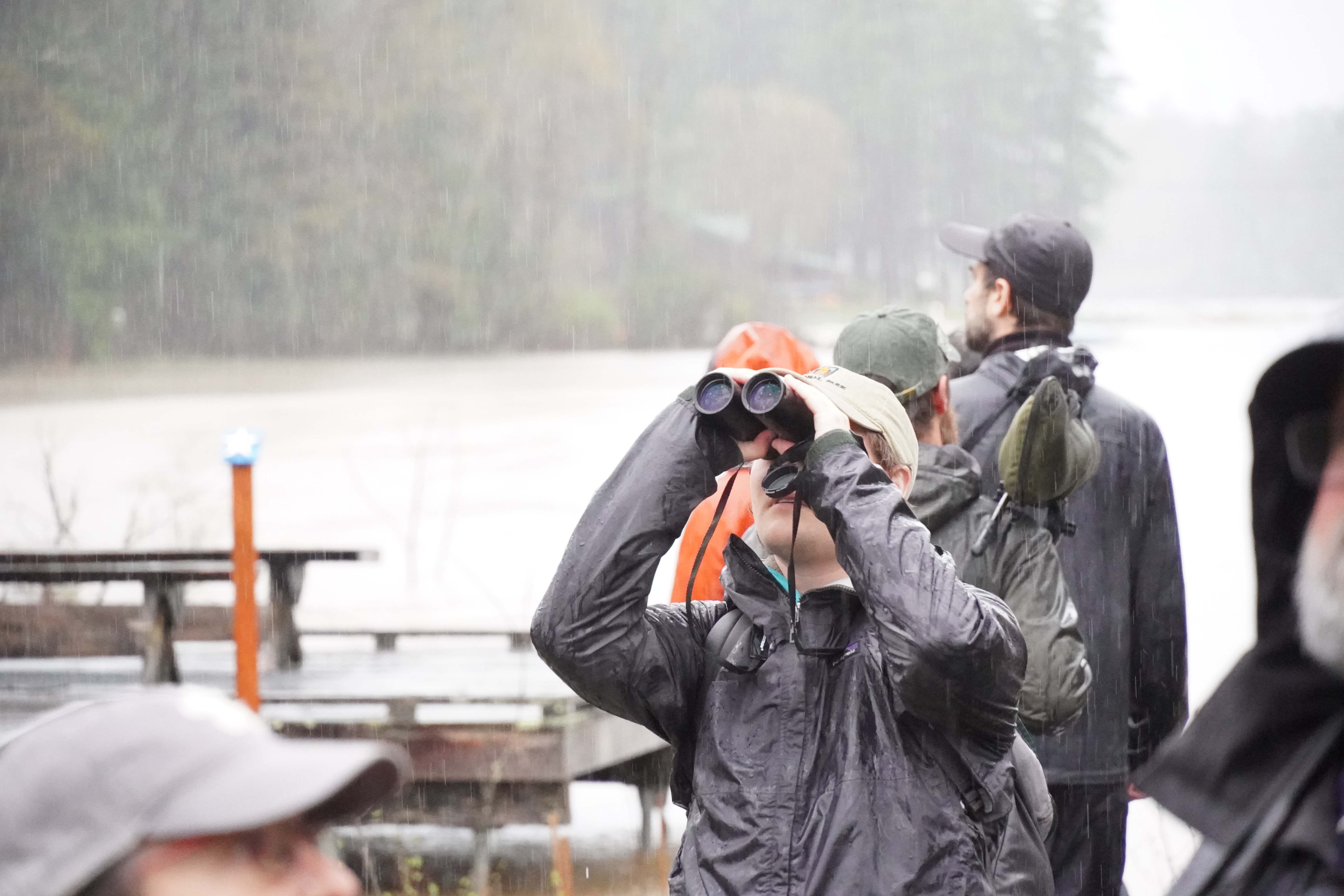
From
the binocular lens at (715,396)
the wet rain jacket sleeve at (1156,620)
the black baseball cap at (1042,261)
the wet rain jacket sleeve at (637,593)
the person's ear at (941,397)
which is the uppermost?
the black baseball cap at (1042,261)

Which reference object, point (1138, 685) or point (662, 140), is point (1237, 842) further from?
point (662, 140)

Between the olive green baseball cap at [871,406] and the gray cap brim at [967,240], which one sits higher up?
the gray cap brim at [967,240]

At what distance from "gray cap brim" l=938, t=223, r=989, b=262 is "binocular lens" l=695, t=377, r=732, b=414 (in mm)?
1587

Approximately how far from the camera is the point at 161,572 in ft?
20.6

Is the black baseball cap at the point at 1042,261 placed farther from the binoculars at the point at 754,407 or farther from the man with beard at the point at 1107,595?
the binoculars at the point at 754,407

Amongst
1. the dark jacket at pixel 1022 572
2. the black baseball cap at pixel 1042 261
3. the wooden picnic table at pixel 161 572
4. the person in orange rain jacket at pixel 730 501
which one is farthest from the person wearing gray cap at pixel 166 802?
the wooden picnic table at pixel 161 572

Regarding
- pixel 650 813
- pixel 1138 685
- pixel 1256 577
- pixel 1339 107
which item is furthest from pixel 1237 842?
pixel 1339 107

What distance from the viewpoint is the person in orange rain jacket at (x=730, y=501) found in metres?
2.96

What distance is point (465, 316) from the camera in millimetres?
24641

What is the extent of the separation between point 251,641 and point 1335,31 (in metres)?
22.5

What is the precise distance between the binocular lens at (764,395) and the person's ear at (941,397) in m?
0.87

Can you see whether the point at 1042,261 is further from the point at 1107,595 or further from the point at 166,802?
the point at 166,802

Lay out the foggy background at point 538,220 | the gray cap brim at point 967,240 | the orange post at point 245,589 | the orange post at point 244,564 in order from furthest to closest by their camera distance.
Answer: the foggy background at point 538,220
the orange post at point 245,589
the orange post at point 244,564
the gray cap brim at point 967,240

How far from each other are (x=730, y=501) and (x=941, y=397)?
0.52m
